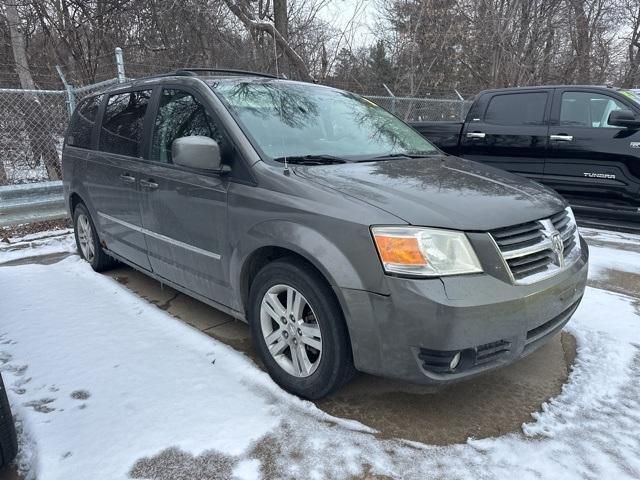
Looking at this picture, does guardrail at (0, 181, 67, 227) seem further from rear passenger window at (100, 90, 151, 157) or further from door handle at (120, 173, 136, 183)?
door handle at (120, 173, 136, 183)

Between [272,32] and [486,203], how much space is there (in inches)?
368

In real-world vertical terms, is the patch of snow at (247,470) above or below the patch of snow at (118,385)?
below

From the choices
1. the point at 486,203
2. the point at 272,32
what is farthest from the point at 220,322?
the point at 272,32

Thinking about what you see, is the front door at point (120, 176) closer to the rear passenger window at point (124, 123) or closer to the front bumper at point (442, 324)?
the rear passenger window at point (124, 123)

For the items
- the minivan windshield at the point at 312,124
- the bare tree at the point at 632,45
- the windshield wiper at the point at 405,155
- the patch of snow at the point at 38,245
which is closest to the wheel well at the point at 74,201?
the patch of snow at the point at 38,245

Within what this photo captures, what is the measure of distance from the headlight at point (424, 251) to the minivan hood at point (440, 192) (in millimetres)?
53

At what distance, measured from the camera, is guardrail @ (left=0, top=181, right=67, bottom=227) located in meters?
6.31

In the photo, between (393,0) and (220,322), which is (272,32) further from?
(220,322)

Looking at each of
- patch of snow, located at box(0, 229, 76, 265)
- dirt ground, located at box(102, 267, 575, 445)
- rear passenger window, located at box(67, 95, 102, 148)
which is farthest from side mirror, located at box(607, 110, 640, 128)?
patch of snow, located at box(0, 229, 76, 265)

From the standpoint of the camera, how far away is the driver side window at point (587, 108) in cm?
605

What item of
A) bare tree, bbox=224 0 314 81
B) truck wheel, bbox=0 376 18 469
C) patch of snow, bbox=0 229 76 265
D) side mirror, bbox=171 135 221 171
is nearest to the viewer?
truck wheel, bbox=0 376 18 469

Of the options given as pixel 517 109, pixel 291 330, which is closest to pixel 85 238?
pixel 291 330

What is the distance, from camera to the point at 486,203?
243 cm

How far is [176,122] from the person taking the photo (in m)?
3.36
